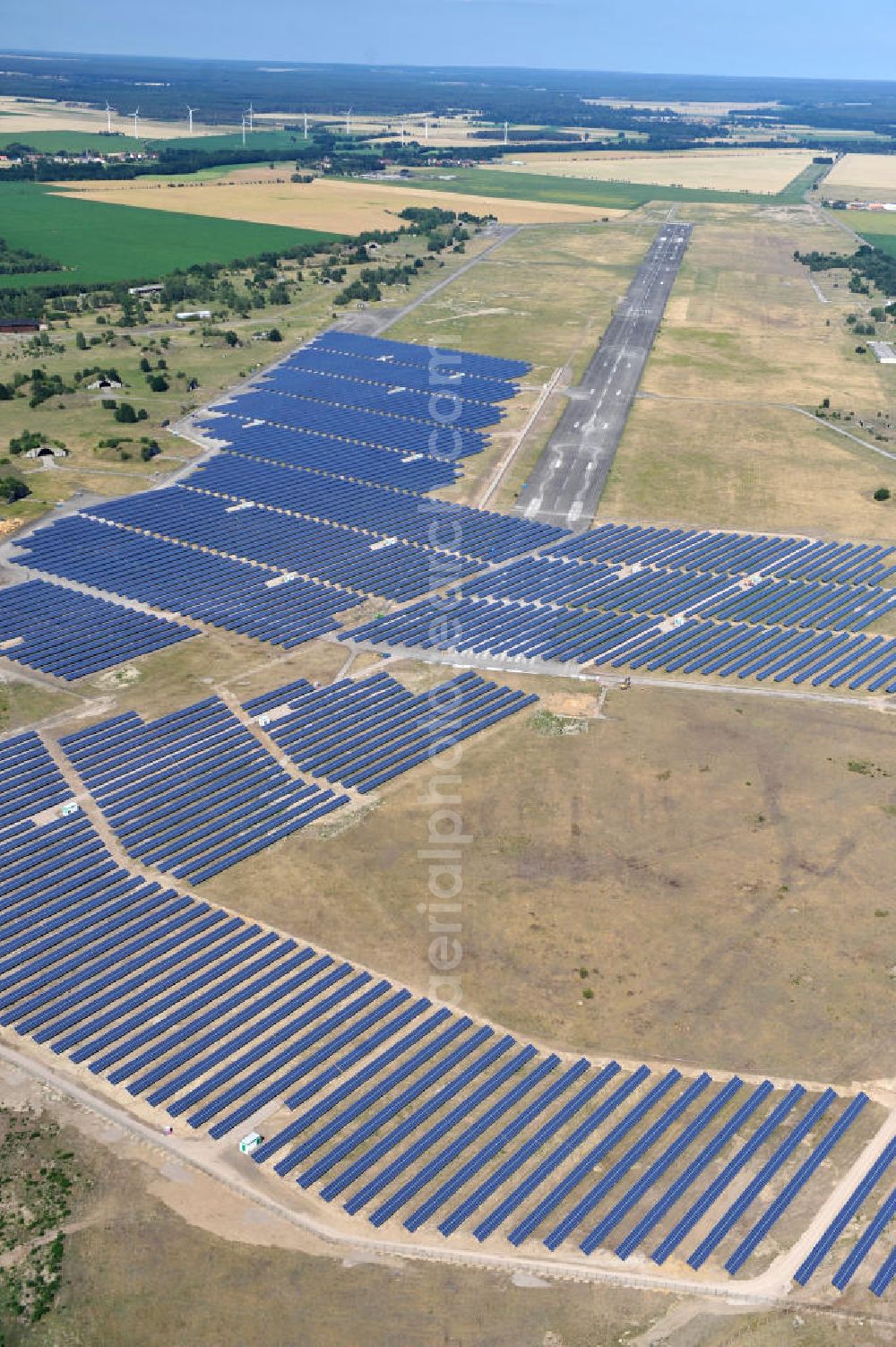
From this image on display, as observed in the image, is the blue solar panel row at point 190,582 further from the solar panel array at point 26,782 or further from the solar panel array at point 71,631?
the solar panel array at point 26,782

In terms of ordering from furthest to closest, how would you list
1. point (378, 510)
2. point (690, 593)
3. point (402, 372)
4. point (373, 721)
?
point (402, 372), point (378, 510), point (690, 593), point (373, 721)

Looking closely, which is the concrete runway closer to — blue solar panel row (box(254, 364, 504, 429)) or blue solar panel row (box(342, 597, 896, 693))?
blue solar panel row (box(254, 364, 504, 429))

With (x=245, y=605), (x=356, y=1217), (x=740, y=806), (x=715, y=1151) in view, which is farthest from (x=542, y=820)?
(x=245, y=605)

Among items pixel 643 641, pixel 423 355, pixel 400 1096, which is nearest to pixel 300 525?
pixel 643 641

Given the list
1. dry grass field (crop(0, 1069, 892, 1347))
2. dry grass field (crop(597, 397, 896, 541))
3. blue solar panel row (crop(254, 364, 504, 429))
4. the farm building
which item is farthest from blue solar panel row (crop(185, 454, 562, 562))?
dry grass field (crop(0, 1069, 892, 1347))

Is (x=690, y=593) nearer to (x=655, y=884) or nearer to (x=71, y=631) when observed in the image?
(x=655, y=884)

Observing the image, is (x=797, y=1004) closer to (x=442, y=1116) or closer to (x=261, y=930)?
(x=442, y=1116)

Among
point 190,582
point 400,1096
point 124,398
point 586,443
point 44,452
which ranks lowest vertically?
point 400,1096
